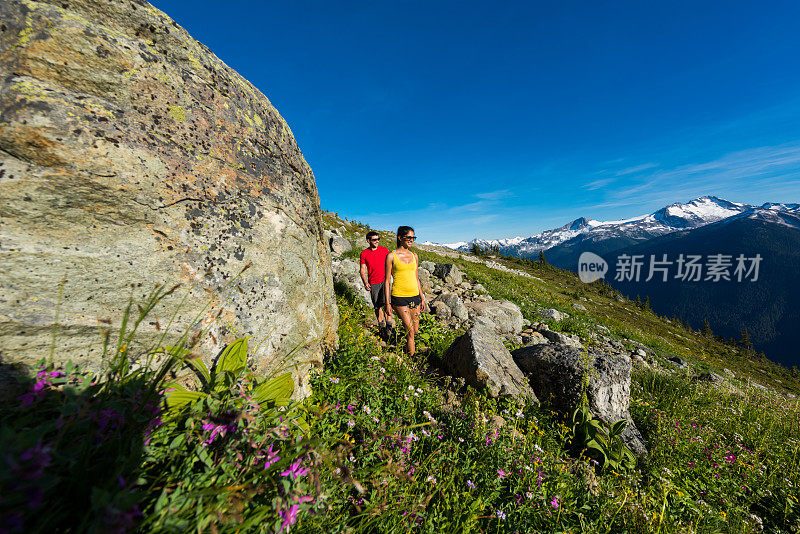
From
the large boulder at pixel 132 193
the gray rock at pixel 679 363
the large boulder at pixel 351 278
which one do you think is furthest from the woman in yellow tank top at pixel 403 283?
the gray rock at pixel 679 363

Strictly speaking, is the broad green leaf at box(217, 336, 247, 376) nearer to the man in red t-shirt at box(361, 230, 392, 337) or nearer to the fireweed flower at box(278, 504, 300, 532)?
the fireweed flower at box(278, 504, 300, 532)

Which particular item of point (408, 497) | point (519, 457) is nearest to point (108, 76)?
point (408, 497)

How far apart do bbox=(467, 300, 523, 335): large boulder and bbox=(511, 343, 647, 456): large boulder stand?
12.8 ft

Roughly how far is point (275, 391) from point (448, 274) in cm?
1453

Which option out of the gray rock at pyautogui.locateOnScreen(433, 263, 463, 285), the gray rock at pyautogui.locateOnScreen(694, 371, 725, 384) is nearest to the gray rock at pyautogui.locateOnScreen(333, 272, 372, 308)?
the gray rock at pyautogui.locateOnScreen(433, 263, 463, 285)

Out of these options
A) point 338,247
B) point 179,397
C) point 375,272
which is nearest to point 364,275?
point 375,272

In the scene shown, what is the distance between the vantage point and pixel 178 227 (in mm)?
3111

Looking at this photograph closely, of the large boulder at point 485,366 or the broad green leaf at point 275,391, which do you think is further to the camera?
the large boulder at point 485,366

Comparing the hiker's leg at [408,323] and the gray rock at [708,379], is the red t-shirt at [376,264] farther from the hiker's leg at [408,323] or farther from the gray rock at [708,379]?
the gray rock at [708,379]

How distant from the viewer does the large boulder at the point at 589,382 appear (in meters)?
5.36

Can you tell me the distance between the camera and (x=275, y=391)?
2.75 m

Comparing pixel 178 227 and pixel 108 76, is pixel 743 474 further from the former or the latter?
pixel 108 76

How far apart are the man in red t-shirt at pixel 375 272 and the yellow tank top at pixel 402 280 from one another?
0.99 m

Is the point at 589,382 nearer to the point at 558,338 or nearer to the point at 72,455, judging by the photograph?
the point at 558,338
